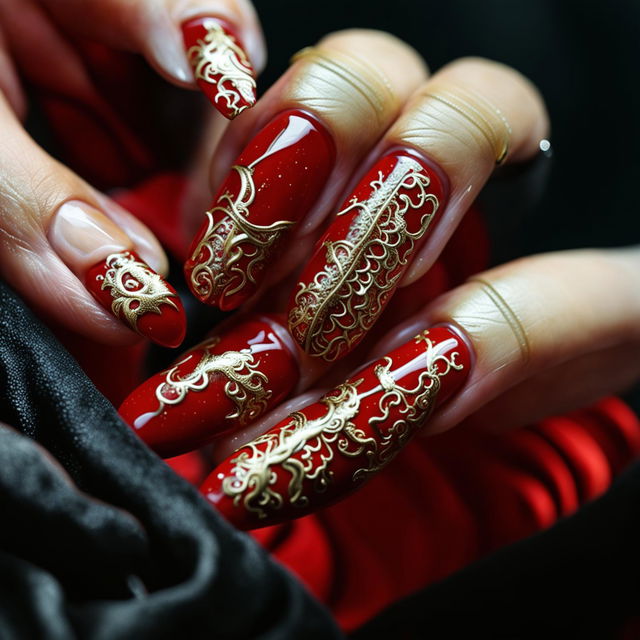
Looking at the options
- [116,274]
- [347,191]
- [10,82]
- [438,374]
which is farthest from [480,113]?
[10,82]

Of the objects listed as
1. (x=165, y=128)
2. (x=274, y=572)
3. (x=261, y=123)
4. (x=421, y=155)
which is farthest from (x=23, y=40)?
(x=274, y=572)

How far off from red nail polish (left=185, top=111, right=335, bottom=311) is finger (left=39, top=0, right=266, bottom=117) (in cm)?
4

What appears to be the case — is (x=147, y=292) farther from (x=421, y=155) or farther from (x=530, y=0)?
(x=530, y=0)

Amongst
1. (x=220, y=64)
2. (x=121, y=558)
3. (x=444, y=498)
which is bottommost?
(x=444, y=498)

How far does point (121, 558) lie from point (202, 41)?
0.41 metres

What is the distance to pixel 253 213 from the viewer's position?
564mm

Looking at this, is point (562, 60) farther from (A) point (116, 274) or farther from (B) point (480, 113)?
(A) point (116, 274)

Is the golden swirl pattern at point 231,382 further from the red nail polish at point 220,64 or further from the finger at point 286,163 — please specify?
the red nail polish at point 220,64

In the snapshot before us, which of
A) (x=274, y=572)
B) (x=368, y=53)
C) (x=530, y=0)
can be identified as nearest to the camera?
(x=274, y=572)

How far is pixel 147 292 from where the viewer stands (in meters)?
0.54

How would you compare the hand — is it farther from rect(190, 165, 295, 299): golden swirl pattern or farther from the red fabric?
the red fabric

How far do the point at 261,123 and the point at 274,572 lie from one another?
0.37 m

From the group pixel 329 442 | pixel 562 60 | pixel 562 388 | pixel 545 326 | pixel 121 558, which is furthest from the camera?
pixel 562 60

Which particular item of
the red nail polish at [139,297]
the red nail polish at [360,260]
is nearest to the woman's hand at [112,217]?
the red nail polish at [139,297]
